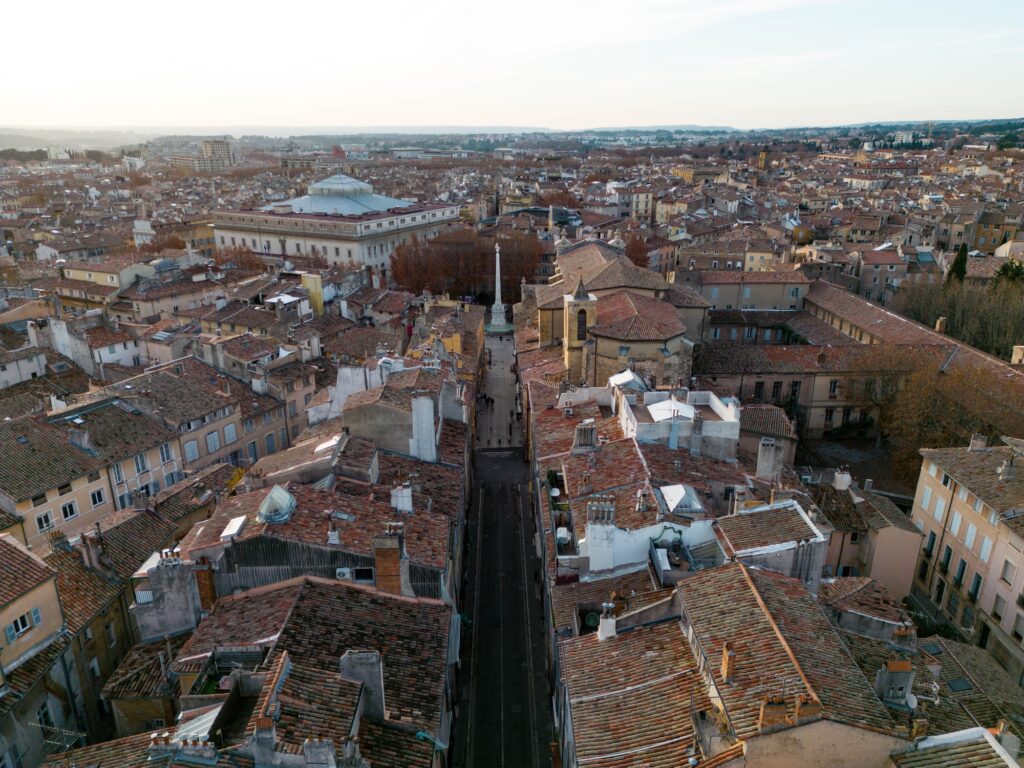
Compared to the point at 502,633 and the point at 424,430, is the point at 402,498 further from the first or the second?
the point at 502,633

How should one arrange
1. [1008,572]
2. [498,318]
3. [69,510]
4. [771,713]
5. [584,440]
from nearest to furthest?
[771,713], [1008,572], [584,440], [69,510], [498,318]

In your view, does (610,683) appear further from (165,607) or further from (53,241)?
(53,241)

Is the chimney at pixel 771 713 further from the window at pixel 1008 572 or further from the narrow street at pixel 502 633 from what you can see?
the window at pixel 1008 572

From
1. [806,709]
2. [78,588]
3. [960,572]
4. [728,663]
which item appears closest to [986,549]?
[960,572]

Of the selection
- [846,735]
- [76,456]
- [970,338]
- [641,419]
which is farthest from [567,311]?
[970,338]

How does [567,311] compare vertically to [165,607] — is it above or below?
above

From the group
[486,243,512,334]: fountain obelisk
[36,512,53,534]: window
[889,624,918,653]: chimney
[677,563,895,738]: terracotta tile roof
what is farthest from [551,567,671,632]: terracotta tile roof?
[486,243,512,334]: fountain obelisk

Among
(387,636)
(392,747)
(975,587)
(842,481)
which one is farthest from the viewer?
(842,481)
